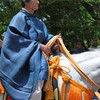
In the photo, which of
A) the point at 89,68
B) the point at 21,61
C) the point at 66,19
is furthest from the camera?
the point at 66,19

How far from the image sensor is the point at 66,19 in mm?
8219

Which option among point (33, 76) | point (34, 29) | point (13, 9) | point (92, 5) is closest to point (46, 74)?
point (33, 76)

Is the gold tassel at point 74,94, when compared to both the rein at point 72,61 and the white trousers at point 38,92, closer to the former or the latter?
the rein at point 72,61

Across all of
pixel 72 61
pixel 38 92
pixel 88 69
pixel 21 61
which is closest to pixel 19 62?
pixel 21 61

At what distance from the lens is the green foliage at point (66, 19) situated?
314 inches

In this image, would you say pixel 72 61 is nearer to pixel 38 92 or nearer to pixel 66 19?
pixel 38 92

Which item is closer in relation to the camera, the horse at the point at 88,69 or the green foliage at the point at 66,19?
the horse at the point at 88,69

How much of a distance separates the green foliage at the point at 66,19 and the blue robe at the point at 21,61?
185 inches

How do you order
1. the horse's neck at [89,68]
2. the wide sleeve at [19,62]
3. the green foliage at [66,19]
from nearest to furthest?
the wide sleeve at [19,62] → the horse's neck at [89,68] → the green foliage at [66,19]

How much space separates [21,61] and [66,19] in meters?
5.29

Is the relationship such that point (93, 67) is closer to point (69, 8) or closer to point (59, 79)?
point (59, 79)

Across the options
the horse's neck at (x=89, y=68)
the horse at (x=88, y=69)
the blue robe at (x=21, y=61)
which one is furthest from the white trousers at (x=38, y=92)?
the horse's neck at (x=89, y=68)

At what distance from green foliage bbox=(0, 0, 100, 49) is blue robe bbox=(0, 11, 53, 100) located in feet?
15.4

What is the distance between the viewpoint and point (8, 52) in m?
3.15
